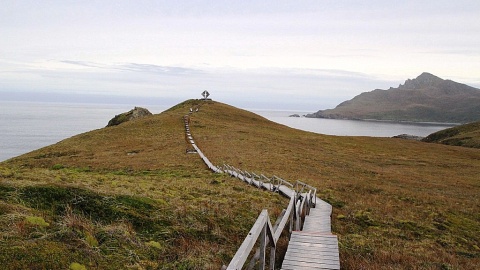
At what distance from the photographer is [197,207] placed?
39.9 ft

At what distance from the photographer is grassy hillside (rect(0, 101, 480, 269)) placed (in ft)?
23.6

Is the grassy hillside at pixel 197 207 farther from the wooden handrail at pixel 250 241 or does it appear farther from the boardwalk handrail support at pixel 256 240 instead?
the wooden handrail at pixel 250 241

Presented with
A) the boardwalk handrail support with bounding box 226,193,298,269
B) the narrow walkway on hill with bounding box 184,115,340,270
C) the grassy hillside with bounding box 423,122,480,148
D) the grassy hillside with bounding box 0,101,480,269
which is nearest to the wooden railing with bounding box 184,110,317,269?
the boardwalk handrail support with bounding box 226,193,298,269

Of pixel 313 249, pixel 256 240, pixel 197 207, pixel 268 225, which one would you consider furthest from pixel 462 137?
pixel 256 240

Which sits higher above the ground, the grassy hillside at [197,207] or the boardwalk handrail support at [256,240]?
the boardwalk handrail support at [256,240]

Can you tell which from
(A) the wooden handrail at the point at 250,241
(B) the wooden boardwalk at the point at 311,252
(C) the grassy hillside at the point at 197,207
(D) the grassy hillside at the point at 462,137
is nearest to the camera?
(A) the wooden handrail at the point at 250,241

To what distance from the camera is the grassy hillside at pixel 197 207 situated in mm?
7180

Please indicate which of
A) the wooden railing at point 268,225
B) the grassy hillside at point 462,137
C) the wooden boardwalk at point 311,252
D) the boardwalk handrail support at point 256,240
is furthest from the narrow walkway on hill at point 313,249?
the grassy hillside at point 462,137

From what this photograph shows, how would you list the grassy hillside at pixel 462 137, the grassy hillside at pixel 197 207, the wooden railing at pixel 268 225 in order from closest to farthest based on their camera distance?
1. the wooden railing at pixel 268 225
2. the grassy hillside at pixel 197 207
3. the grassy hillside at pixel 462 137

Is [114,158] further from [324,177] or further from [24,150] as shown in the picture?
[24,150]

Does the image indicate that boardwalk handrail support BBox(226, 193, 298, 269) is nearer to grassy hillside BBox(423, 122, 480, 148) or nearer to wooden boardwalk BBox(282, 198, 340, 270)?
wooden boardwalk BBox(282, 198, 340, 270)

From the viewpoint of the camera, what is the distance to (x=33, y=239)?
648 centimetres

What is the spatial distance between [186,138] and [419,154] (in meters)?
38.8

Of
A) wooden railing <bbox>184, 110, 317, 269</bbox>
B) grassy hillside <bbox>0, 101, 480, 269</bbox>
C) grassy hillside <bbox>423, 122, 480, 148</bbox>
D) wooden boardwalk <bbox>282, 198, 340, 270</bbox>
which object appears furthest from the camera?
grassy hillside <bbox>423, 122, 480, 148</bbox>
